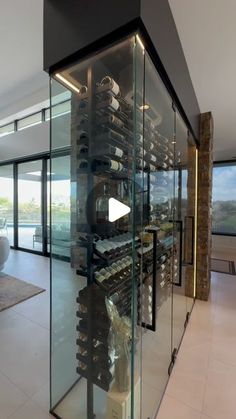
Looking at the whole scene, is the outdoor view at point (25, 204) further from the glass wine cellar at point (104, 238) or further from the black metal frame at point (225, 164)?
the black metal frame at point (225, 164)

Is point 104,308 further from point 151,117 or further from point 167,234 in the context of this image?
point 151,117

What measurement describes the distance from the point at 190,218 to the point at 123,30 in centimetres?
229

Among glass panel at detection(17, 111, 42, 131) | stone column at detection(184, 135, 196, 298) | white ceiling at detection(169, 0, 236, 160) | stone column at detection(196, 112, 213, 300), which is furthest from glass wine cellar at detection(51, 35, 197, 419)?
glass panel at detection(17, 111, 42, 131)

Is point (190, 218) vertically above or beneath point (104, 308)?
above

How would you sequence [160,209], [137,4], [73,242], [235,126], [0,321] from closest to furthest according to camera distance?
[137,4], [73,242], [160,209], [0,321], [235,126]

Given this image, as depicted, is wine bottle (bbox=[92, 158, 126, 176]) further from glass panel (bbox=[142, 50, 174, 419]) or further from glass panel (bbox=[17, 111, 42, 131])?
glass panel (bbox=[17, 111, 42, 131])

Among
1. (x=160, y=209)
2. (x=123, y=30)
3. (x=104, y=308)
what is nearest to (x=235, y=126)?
(x=160, y=209)

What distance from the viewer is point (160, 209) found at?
1977mm

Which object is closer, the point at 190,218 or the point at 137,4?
the point at 137,4

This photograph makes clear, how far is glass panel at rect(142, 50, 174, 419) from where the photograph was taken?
147cm

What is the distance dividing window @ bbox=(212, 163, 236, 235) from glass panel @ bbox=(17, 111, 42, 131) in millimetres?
4998

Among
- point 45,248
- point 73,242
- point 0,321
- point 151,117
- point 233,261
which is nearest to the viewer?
point 73,242

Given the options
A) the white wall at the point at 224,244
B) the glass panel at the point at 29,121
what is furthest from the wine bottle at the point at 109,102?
the white wall at the point at 224,244

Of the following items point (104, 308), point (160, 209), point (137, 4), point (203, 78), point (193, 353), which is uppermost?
point (203, 78)
